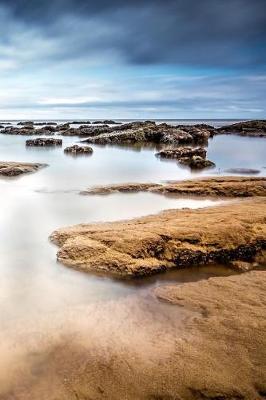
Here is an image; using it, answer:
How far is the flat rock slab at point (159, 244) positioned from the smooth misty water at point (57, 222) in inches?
8.0

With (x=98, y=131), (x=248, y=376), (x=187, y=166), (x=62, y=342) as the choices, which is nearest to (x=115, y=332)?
(x=62, y=342)

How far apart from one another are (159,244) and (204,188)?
5.61 metres

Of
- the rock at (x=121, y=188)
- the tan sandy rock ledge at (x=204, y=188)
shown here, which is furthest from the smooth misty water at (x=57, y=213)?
the tan sandy rock ledge at (x=204, y=188)

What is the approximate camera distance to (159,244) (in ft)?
18.8

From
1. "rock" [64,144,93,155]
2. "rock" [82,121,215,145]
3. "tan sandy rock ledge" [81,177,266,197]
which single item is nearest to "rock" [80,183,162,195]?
"tan sandy rock ledge" [81,177,266,197]

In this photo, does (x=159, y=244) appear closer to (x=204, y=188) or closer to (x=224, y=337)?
(x=224, y=337)

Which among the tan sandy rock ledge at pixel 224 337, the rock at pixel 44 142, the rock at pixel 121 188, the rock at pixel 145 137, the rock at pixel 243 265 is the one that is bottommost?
the tan sandy rock ledge at pixel 224 337

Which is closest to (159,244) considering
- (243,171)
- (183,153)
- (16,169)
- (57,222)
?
(57,222)

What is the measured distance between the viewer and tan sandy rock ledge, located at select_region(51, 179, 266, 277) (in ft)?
17.8

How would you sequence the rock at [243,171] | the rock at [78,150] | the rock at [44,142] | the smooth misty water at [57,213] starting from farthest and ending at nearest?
1. the rock at [44,142]
2. the rock at [78,150]
3. the rock at [243,171]
4. the smooth misty water at [57,213]

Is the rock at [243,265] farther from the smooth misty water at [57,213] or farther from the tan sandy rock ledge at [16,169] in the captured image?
the tan sandy rock ledge at [16,169]

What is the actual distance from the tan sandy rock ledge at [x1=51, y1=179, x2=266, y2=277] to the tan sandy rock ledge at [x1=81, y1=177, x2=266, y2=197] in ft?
13.2

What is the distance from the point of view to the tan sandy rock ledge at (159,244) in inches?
214

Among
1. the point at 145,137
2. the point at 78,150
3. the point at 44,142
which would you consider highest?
the point at 145,137
